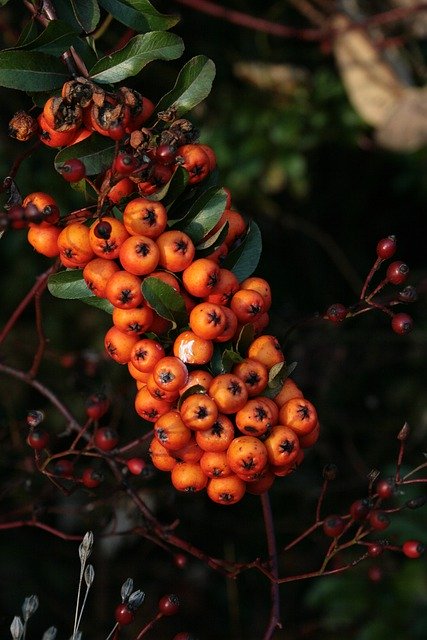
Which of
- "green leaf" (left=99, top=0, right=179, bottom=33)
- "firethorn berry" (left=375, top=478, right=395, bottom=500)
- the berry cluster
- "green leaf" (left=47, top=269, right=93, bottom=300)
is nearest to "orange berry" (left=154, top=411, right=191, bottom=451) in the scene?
the berry cluster

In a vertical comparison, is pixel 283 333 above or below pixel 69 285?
below

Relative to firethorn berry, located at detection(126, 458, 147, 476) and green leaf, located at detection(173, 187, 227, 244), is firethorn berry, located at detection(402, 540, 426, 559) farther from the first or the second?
green leaf, located at detection(173, 187, 227, 244)

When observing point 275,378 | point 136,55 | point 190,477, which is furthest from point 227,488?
point 136,55

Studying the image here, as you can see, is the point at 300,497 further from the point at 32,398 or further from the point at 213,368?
the point at 213,368

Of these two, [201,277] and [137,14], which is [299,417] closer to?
[201,277]

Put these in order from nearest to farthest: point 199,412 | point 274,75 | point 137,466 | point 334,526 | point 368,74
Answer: point 199,412
point 334,526
point 137,466
point 368,74
point 274,75

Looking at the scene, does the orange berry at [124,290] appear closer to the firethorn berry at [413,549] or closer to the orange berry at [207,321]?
the orange berry at [207,321]
